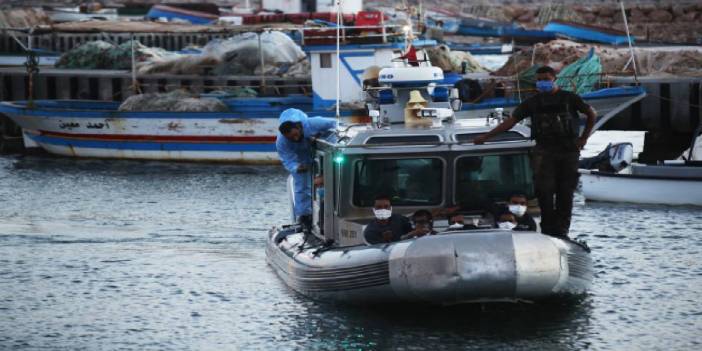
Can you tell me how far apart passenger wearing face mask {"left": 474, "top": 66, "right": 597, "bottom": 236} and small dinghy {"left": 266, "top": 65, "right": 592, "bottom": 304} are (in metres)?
0.34

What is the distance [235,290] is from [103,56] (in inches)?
1434

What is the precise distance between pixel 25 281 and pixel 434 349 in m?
8.47

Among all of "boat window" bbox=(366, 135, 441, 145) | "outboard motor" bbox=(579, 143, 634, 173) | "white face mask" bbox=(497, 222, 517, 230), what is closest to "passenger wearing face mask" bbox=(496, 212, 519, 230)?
"white face mask" bbox=(497, 222, 517, 230)

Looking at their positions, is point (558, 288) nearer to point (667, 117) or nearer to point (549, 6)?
point (667, 117)

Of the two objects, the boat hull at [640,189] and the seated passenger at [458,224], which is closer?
the seated passenger at [458,224]

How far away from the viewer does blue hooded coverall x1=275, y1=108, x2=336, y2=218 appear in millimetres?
19953

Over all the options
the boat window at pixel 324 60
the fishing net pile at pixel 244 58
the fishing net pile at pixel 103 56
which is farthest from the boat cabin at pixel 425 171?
the fishing net pile at pixel 103 56

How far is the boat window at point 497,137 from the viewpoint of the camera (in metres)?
18.0

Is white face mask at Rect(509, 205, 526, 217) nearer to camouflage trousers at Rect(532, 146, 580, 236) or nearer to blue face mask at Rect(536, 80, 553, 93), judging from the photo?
camouflage trousers at Rect(532, 146, 580, 236)

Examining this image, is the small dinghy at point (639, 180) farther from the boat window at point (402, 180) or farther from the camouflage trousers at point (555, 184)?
the boat window at point (402, 180)

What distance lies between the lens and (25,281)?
75.1 feet

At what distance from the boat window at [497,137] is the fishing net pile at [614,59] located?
95.7 ft

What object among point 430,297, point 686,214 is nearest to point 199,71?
point 686,214

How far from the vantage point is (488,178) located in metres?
18.0
